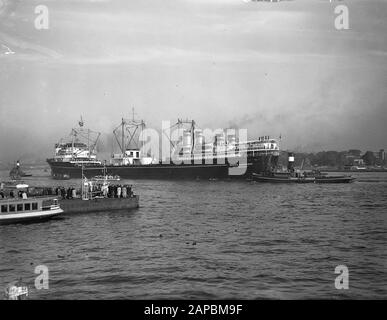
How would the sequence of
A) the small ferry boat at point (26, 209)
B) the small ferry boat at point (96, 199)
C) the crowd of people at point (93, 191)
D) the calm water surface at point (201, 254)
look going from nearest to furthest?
the calm water surface at point (201, 254) < the small ferry boat at point (26, 209) < the small ferry boat at point (96, 199) < the crowd of people at point (93, 191)

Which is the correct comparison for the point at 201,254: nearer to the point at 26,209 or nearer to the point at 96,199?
the point at 26,209

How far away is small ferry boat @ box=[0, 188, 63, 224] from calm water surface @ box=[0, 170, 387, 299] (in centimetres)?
94

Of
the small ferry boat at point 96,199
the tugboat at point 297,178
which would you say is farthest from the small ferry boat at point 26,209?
the tugboat at point 297,178

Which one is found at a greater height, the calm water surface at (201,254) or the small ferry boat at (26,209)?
the small ferry boat at (26,209)

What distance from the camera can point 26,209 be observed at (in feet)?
110

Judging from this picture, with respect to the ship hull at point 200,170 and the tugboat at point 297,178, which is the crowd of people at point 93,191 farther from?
the ship hull at point 200,170

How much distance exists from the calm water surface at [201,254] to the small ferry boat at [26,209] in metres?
0.94

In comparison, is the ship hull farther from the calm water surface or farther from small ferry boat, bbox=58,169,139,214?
the calm water surface

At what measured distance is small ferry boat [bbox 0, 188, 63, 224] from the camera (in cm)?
3259

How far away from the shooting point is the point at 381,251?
24.6 metres

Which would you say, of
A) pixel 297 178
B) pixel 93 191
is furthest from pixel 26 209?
pixel 297 178

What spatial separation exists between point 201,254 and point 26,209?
16.7 metres

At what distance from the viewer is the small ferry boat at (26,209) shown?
32.6m
